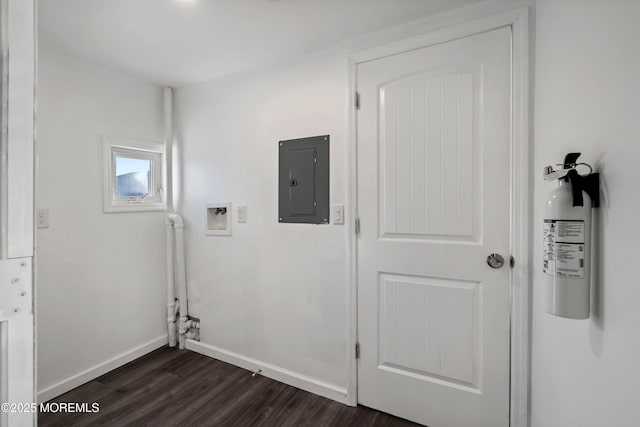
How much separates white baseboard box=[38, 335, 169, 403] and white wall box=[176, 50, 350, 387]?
1.46 feet

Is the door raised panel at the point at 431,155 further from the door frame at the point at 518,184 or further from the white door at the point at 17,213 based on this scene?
the white door at the point at 17,213

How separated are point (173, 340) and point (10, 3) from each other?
257cm

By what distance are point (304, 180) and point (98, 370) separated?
6.86ft

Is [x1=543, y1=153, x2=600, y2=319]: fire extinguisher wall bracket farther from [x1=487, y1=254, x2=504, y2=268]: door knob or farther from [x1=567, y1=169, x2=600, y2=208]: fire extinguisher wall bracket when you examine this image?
[x1=487, y1=254, x2=504, y2=268]: door knob

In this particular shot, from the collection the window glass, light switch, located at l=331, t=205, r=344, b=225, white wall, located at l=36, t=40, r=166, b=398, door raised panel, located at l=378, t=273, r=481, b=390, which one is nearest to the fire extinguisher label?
door raised panel, located at l=378, t=273, r=481, b=390

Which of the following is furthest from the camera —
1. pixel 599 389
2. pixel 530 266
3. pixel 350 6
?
pixel 350 6

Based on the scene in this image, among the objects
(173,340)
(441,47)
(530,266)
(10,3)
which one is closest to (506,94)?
(441,47)

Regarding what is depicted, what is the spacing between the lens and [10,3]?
0.80 meters

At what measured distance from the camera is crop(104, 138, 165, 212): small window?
2307mm

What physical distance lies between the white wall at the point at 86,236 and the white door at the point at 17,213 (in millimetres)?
1227

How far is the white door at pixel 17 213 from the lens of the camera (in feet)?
2.59

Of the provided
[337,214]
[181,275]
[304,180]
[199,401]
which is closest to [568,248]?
[337,214]

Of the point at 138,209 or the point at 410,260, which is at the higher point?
the point at 138,209

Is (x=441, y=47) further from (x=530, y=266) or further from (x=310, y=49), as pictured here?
(x=530, y=266)
